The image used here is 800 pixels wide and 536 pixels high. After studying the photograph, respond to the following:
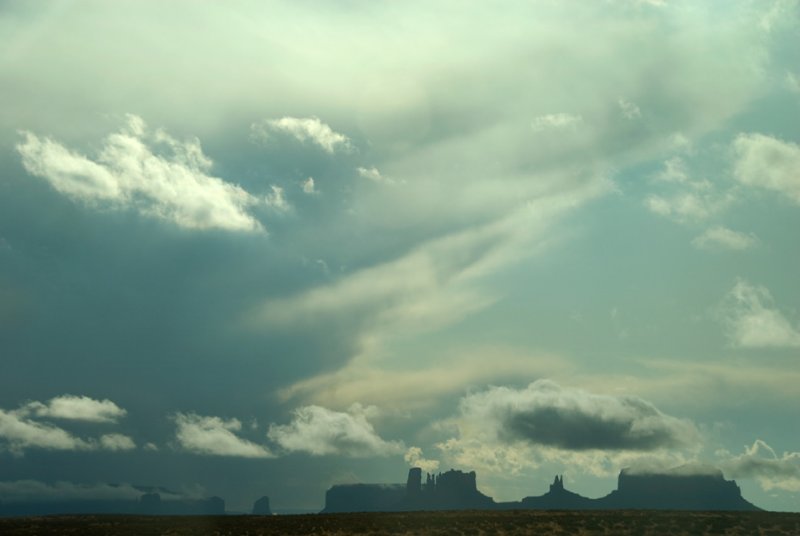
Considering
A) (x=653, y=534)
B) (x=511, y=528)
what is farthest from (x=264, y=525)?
(x=653, y=534)

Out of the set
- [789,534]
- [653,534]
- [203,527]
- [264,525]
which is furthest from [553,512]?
[203,527]

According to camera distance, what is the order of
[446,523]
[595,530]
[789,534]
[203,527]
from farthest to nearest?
1. [203,527]
2. [446,523]
3. [595,530]
4. [789,534]

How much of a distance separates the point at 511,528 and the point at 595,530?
29.3ft

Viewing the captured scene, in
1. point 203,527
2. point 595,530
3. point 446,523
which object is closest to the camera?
point 595,530

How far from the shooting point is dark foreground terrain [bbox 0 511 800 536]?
81062mm

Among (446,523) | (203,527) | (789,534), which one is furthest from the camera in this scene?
(203,527)

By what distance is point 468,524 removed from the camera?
88312 millimetres

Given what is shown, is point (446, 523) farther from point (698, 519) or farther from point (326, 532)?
point (698, 519)

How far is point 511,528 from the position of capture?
8525 centimetres

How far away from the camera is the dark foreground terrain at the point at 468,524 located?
81062mm

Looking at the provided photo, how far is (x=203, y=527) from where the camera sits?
316ft

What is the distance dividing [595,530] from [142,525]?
57.4 m

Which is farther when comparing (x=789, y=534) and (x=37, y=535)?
(x=37, y=535)

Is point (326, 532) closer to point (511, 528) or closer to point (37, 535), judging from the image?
point (511, 528)
